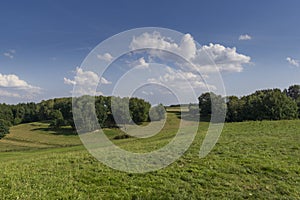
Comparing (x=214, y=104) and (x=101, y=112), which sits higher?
(x=214, y=104)

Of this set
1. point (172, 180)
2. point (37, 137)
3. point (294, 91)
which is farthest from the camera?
point (294, 91)

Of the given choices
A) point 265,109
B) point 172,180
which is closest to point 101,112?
point 172,180

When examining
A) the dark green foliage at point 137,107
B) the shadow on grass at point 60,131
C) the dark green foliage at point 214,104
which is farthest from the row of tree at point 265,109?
the shadow on grass at point 60,131

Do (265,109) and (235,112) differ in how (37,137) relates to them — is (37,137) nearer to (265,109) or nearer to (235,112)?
(235,112)

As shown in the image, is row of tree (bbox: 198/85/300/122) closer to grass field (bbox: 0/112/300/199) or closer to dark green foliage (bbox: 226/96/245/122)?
dark green foliage (bbox: 226/96/245/122)

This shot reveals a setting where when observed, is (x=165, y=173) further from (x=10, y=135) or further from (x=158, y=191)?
(x=10, y=135)

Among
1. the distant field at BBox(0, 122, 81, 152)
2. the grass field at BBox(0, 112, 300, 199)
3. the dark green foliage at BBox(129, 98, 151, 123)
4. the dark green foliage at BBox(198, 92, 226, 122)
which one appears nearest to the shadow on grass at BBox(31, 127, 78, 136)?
the distant field at BBox(0, 122, 81, 152)

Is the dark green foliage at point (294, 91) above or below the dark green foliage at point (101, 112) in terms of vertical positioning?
above

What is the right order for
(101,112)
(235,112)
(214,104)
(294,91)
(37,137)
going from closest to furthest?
(214,104), (101,112), (235,112), (37,137), (294,91)

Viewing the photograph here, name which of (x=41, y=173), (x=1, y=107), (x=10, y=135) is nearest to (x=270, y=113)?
(x=41, y=173)

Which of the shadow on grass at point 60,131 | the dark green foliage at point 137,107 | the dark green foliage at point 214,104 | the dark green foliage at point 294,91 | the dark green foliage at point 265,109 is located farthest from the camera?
the dark green foliage at point 294,91

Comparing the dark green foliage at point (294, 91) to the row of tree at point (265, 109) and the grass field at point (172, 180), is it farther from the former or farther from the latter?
the grass field at point (172, 180)

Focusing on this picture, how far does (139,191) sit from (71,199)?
6.86 ft

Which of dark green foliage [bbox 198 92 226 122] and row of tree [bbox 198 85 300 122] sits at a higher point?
row of tree [bbox 198 85 300 122]
